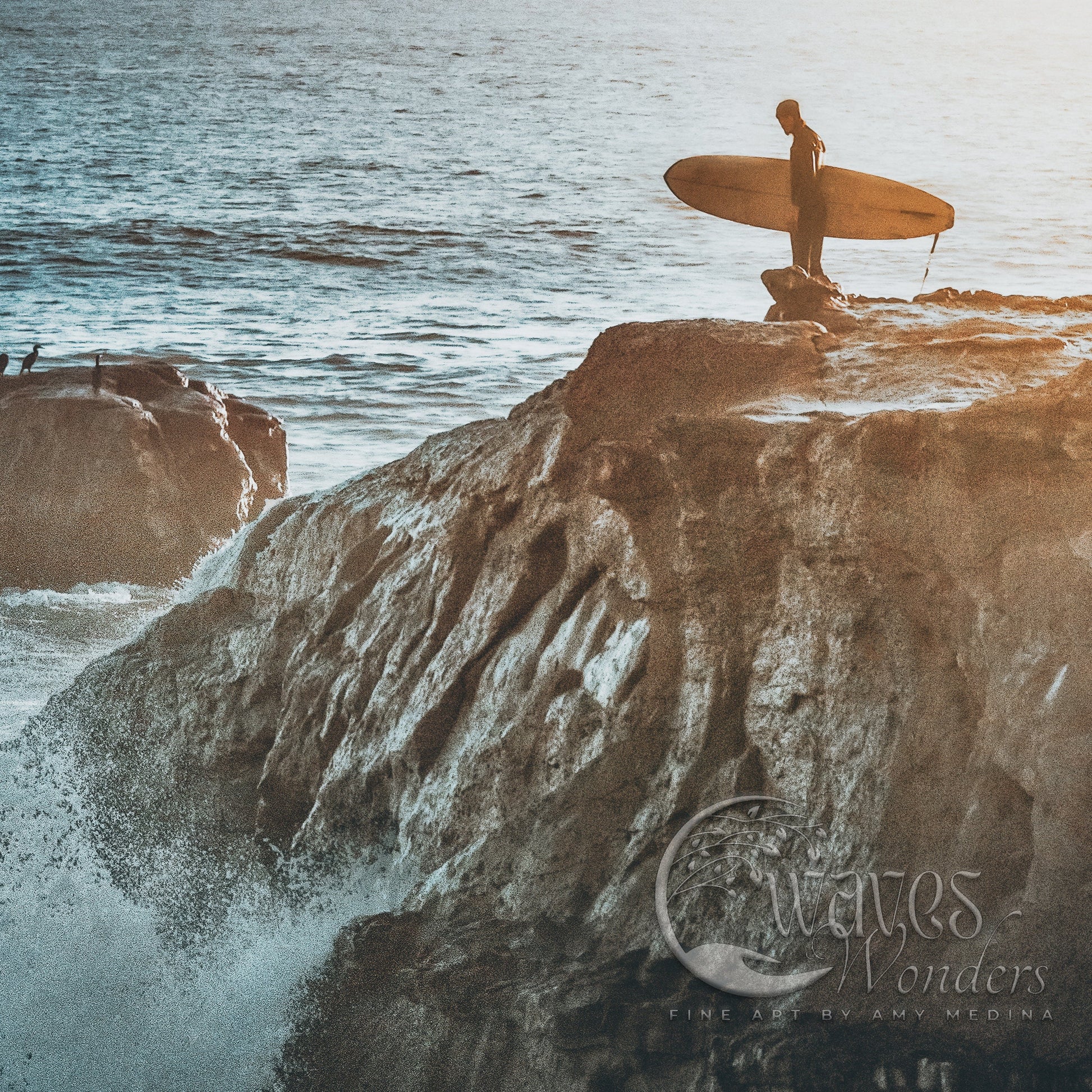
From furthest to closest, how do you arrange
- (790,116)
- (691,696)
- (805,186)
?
1. (805,186)
2. (790,116)
3. (691,696)

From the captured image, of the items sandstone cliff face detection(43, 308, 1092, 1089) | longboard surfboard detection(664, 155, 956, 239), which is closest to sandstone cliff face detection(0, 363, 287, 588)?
longboard surfboard detection(664, 155, 956, 239)

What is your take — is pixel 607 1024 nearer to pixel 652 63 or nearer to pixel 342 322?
pixel 342 322

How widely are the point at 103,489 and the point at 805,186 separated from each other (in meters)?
10.6

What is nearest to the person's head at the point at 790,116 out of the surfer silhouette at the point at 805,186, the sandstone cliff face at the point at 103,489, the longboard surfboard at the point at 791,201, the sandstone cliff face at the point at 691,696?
the surfer silhouette at the point at 805,186

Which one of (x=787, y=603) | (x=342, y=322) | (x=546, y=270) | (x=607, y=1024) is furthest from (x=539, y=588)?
(x=546, y=270)

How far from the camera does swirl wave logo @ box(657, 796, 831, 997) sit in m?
5.34

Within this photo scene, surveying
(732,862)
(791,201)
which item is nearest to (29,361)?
(791,201)

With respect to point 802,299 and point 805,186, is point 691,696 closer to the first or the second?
point 802,299

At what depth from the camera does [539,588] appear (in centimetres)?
663

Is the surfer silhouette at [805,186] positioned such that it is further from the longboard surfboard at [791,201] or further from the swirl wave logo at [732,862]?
the swirl wave logo at [732,862]

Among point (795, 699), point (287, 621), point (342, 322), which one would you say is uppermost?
point (795, 699)

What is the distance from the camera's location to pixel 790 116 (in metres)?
10.6

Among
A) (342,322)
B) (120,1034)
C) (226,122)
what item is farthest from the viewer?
(226,122)

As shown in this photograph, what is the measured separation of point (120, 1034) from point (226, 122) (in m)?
53.5
